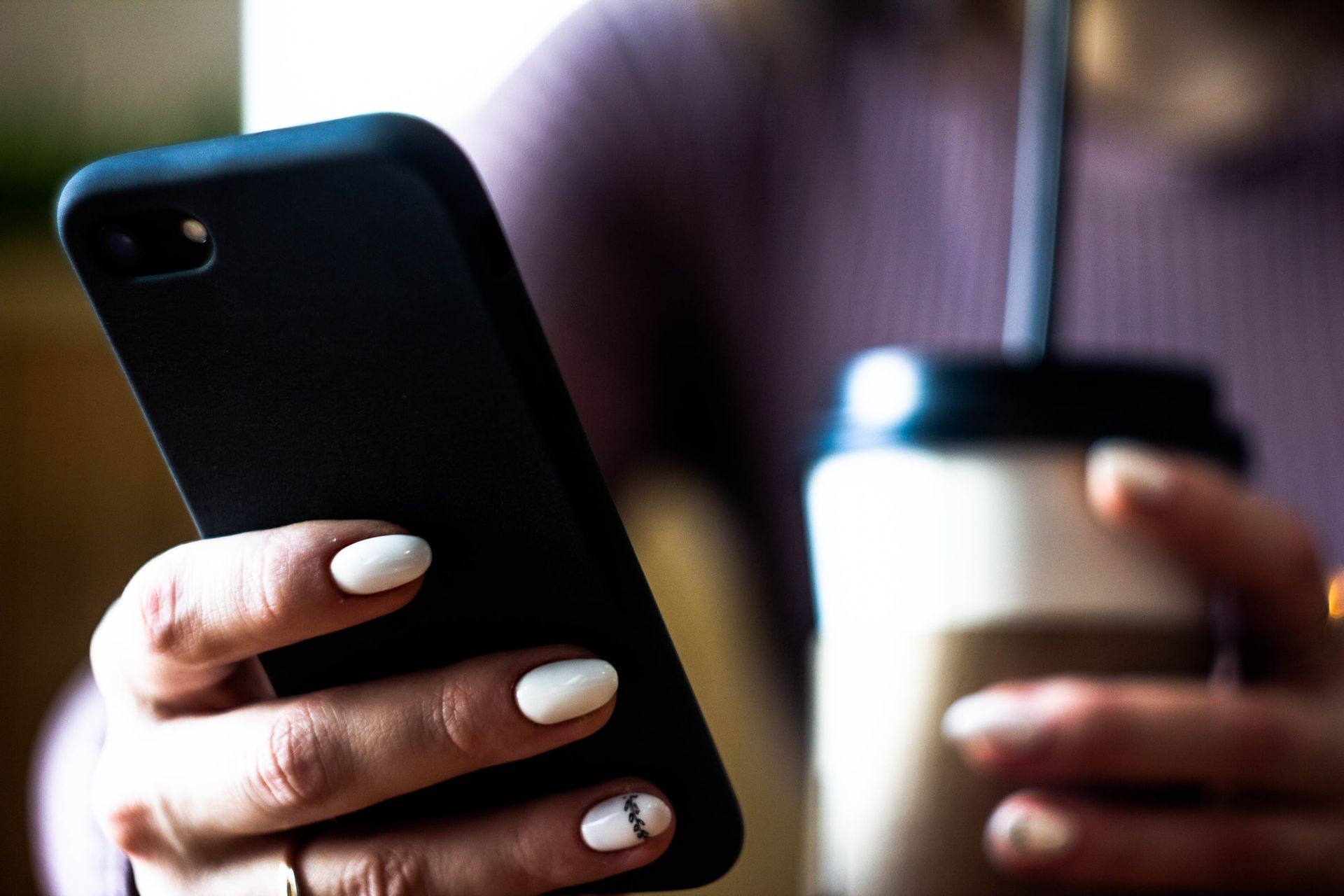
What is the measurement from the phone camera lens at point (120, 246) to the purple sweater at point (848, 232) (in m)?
0.44

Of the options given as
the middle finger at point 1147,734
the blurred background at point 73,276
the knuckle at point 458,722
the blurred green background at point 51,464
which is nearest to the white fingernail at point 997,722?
the middle finger at point 1147,734

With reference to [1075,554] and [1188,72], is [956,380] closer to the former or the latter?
[1075,554]

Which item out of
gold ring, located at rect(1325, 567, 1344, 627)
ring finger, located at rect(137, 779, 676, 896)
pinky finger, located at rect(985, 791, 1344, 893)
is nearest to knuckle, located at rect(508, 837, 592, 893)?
ring finger, located at rect(137, 779, 676, 896)

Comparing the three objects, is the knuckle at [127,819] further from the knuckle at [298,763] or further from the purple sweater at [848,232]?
the purple sweater at [848,232]

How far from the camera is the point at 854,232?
698 mm

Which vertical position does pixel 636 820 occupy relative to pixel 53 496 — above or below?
below

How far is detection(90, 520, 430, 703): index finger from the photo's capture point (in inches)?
8.9

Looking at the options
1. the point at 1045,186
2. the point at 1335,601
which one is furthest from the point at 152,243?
the point at 1335,601

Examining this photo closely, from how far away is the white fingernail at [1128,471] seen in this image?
0.25 meters

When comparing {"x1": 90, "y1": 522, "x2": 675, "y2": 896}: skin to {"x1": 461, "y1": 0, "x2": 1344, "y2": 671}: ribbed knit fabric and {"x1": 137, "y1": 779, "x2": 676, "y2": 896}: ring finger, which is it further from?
{"x1": 461, "y1": 0, "x2": 1344, "y2": 671}: ribbed knit fabric

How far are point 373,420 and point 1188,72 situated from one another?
636mm

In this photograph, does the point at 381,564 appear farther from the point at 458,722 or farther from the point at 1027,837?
the point at 1027,837

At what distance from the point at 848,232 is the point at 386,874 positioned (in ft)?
1.73

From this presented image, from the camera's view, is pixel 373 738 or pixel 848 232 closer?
pixel 373 738
